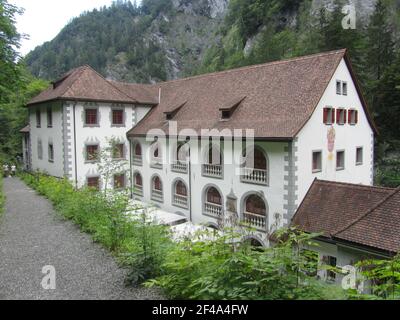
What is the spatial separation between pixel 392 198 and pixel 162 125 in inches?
615

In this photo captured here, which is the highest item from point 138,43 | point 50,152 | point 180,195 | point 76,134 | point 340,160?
point 138,43

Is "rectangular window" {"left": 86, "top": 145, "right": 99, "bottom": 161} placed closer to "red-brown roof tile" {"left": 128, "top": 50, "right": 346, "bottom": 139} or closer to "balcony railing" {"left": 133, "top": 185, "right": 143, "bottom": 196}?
"red-brown roof tile" {"left": 128, "top": 50, "right": 346, "bottom": 139}

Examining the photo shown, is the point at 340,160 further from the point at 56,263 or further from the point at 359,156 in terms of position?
the point at 56,263

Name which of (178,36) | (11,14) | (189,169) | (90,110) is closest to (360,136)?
(189,169)

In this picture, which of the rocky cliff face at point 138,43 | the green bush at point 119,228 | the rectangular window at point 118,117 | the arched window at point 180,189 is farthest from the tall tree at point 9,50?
the rocky cliff face at point 138,43

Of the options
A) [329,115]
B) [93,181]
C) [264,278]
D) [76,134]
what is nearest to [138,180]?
[93,181]

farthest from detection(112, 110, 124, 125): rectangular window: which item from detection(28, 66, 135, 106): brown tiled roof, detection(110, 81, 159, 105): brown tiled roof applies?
detection(110, 81, 159, 105): brown tiled roof

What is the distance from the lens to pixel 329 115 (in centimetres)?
1905

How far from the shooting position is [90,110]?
24.8 metres

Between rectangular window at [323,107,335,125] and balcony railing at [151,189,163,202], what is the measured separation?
1270 cm

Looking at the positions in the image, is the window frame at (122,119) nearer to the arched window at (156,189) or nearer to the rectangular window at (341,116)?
the arched window at (156,189)

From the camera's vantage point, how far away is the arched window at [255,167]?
18156mm

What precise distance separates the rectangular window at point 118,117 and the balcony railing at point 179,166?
20.2 feet

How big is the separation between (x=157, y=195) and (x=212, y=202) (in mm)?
5866
